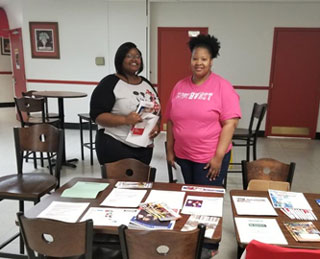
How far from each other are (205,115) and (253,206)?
603 millimetres

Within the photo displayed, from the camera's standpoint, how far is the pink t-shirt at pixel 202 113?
6.13 feet

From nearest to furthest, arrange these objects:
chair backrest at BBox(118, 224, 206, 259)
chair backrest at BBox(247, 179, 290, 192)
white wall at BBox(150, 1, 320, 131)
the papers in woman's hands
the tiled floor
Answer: chair backrest at BBox(118, 224, 206, 259)
chair backrest at BBox(247, 179, 290, 192)
the papers in woman's hands
the tiled floor
white wall at BBox(150, 1, 320, 131)

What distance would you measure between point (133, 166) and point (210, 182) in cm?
52

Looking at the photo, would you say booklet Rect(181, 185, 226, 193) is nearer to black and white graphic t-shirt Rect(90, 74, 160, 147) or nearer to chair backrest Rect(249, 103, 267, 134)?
black and white graphic t-shirt Rect(90, 74, 160, 147)

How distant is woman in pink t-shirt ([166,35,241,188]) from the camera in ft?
6.14

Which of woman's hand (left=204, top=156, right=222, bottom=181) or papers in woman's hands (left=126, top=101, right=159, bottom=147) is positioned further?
papers in woman's hands (left=126, top=101, right=159, bottom=147)

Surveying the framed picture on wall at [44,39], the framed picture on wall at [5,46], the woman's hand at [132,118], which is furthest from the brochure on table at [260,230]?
the framed picture on wall at [5,46]

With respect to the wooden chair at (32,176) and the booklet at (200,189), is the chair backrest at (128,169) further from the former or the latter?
the wooden chair at (32,176)

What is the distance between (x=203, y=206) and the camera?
155cm

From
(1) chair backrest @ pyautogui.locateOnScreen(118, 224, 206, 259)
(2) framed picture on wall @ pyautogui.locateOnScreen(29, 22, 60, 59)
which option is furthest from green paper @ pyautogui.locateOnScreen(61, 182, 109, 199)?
(2) framed picture on wall @ pyautogui.locateOnScreen(29, 22, 60, 59)

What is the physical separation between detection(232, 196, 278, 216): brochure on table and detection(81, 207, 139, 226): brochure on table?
53 cm

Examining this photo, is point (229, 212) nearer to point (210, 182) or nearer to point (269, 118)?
point (210, 182)

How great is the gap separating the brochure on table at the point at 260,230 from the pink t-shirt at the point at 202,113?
0.59 metres

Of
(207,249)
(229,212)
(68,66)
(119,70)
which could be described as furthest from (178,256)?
(68,66)
